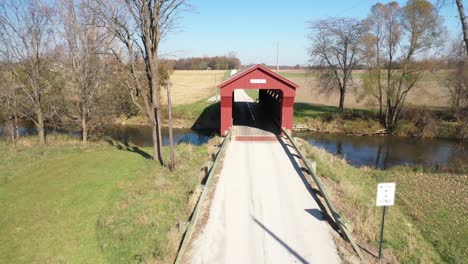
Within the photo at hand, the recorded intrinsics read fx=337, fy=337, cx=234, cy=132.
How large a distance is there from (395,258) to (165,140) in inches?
944

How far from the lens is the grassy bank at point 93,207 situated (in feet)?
27.7

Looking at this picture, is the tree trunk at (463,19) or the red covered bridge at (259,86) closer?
the tree trunk at (463,19)

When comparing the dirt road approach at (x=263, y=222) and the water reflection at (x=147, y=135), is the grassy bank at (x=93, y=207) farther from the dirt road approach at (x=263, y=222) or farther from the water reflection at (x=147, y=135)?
the water reflection at (x=147, y=135)

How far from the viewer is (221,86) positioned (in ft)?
63.9

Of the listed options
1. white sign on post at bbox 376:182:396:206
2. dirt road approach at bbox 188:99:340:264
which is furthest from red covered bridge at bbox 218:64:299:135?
white sign on post at bbox 376:182:396:206

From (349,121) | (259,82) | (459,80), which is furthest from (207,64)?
(259,82)

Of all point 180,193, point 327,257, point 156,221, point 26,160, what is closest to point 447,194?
point 327,257

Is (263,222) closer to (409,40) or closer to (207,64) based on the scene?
(409,40)

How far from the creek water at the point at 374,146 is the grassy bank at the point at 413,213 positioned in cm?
520

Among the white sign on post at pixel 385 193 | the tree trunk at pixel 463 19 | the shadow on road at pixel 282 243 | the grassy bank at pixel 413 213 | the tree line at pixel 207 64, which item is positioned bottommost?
the grassy bank at pixel 413 213

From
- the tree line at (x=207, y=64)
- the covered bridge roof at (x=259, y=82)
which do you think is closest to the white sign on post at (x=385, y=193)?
the covered bridge roof at (x=259, y=82)

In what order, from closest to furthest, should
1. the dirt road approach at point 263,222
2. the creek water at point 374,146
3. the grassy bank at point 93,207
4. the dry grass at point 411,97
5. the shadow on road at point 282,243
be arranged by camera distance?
the shadow on road at point 282,243, the dirt road approach at point 263,222, the grassy bank at point 93,207, the creek water at point 374,146, the dry grass at point 411,97

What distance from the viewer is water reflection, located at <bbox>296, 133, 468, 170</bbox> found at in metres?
23.0

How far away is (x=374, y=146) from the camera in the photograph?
93.0ft
